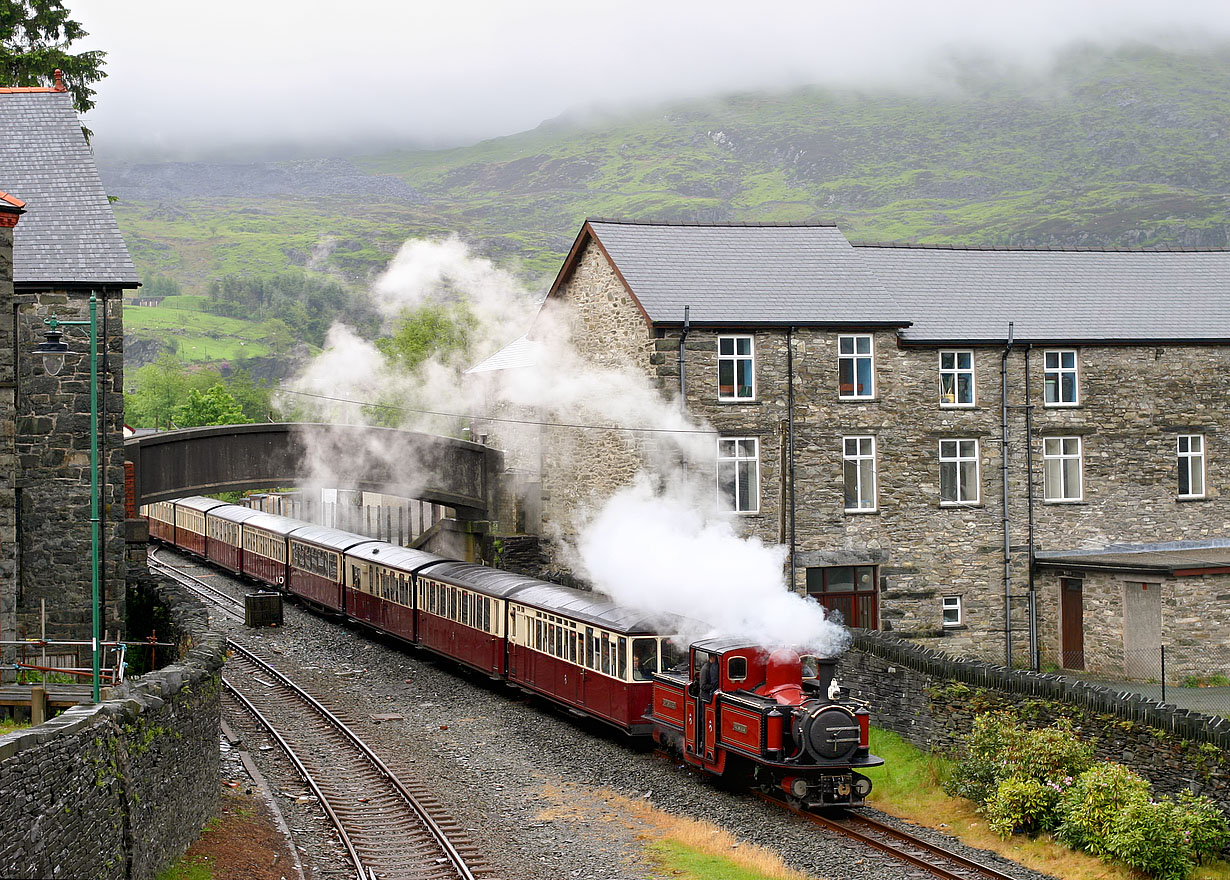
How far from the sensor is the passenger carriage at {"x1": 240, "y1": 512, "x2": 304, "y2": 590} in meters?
38.2

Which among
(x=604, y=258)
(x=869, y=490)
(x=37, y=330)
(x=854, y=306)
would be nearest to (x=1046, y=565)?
(x=869, y=490)

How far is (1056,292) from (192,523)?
35.7m

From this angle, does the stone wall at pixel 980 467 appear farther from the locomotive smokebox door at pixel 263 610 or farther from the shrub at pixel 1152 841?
the locomotive smokebox door at pixel 263 610

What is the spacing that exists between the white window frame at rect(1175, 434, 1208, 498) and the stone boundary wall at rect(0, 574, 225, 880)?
2500cm

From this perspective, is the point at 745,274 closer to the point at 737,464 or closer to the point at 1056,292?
the point at 737,464

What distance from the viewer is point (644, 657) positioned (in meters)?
18.9

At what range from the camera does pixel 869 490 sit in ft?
95.0

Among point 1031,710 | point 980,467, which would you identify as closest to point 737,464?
point 980,467

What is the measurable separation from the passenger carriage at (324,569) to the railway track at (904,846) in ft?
55.1

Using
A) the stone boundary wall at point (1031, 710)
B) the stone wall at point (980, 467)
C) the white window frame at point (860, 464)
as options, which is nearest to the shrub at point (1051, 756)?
the stone boundary wall at point (1031, 710)

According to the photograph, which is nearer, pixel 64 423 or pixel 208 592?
pixel 64 423

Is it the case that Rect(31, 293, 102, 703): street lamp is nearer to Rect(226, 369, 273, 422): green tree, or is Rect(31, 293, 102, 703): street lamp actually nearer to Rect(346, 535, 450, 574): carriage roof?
Rect(346, 535, 450, 574): carriage roof

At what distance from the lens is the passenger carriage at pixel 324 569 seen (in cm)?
3266

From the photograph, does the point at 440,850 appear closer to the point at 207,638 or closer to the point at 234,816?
the point at 234,816
